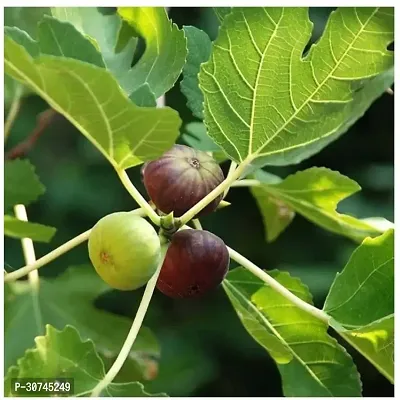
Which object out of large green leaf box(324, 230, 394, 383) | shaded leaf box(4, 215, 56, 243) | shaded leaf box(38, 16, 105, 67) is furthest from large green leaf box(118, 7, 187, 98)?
large green leaf box(324, 230, 394, 383)

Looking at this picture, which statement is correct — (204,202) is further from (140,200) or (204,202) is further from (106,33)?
(106,33)

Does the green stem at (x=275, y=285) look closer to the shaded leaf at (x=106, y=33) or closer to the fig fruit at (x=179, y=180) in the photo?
the fig fruit at (x=179, y=180)

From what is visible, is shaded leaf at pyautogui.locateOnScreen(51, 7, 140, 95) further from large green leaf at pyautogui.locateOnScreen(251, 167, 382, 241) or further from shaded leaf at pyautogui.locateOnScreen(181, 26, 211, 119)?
large green leaf at pyautogui.locateOnScreen(251, 167, 382, 241)

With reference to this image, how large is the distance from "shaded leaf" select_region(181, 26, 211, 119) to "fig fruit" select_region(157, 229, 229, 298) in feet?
0.73

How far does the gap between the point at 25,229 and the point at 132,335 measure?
10.1 inches

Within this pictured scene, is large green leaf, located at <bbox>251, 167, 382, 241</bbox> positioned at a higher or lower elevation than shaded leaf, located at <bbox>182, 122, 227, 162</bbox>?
lower


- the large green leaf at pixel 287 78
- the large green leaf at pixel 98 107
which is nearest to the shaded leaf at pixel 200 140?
the large green leaf at pixel 287 78

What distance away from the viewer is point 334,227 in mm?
1255

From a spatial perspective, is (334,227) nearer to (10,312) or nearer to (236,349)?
(10,312)

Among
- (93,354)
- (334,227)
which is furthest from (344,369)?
(93,354)

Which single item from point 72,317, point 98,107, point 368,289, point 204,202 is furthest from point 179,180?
point 72,317

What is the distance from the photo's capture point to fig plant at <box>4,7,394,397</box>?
850 mm

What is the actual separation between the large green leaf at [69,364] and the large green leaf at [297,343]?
0.84 feet
